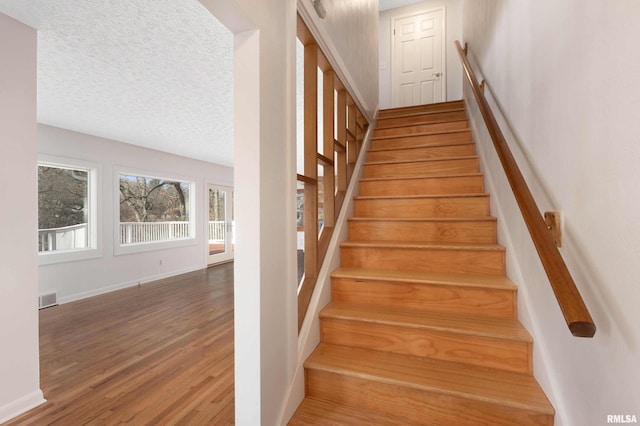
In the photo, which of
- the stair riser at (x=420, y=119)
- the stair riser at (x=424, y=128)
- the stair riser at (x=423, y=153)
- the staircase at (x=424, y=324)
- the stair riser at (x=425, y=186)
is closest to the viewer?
the staircase at (x=424, y=324)

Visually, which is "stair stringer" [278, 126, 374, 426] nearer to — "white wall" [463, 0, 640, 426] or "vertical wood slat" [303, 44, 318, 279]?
"vertical wood slat" [303, 44, 318, 279]

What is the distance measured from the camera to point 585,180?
0.95 m

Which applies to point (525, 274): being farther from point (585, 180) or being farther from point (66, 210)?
point (66, 210)

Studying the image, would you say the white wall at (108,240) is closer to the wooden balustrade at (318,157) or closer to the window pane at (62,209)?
the window pane at (62,209)

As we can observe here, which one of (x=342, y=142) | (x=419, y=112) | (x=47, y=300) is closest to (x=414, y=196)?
(x=342, y=142)

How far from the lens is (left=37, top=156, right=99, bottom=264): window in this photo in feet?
12.8

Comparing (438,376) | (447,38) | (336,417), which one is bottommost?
(336,417)

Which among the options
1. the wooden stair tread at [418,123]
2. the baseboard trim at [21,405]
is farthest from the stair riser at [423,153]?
the baseboard trim at [21,405]

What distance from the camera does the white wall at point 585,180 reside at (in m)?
0.75

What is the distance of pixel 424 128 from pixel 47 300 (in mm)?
5007

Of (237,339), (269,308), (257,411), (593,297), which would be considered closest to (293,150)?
(269,308)

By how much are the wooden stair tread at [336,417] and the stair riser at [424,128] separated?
8.84 feet

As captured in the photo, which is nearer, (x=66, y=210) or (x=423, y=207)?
(x=423, y=207)

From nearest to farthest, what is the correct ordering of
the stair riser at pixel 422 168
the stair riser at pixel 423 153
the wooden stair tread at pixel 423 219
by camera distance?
the wooden stair tread at pixel 423 219
the stair riser at pixel 422 168
the stair riser at pixel 423 153
